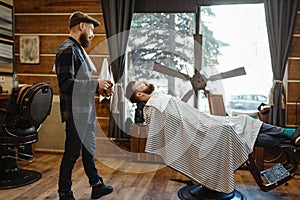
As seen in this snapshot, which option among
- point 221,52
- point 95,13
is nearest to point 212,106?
point 221,52

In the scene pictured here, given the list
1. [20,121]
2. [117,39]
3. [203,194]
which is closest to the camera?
[203,194]

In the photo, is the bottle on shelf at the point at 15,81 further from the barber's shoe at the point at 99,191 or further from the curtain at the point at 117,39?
the barber's shoe at the point at 99,191

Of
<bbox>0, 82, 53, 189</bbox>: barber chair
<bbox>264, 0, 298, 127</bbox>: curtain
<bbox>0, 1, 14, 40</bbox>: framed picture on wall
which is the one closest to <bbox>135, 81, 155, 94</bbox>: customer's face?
<bbox>0, 82, 53, 189</bbox>: barber chair

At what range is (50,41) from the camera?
3.75 meters

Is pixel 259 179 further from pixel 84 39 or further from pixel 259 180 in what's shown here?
pixel 84 39

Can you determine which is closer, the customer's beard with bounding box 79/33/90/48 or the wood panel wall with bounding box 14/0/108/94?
the customer's beard with bounding box 79/33/90/48

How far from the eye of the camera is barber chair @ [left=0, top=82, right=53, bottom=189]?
253 centimetres

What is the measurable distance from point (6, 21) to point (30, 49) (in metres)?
0.41

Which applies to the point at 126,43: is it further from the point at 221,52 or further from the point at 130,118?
the point at 221,52

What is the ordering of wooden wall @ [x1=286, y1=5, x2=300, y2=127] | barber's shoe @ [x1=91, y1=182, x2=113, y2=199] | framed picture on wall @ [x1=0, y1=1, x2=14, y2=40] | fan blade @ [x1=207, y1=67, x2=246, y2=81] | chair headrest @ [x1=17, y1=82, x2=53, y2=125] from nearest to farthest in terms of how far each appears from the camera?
barber's shoe @ [x1=91, y1=182, x2=113, y2=199]
chair headrest @ [x1=17, y1=82, x2=53, y2=125]
fan blade @ [x1=207, y1=67, x2=246, y2=81]
wooden wall @ [x1=286, y1=5, x2=300, y2=127]
framed picture on wall @ [x1=0, y1=1, x2=14, y2=40]

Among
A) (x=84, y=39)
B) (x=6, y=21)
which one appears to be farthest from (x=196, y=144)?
(x=6, y=21)

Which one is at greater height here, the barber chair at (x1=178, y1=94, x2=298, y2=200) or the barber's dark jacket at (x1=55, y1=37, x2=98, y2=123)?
the barber's dark jacket at (x1=55, y1=37, x2=98, y2=123)

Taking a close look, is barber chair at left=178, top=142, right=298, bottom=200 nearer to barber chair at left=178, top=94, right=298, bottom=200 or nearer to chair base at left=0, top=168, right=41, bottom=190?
barber chair at left=178, top=94, right=298, bottom=200

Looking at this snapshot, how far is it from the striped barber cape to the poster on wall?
2.14 meters
